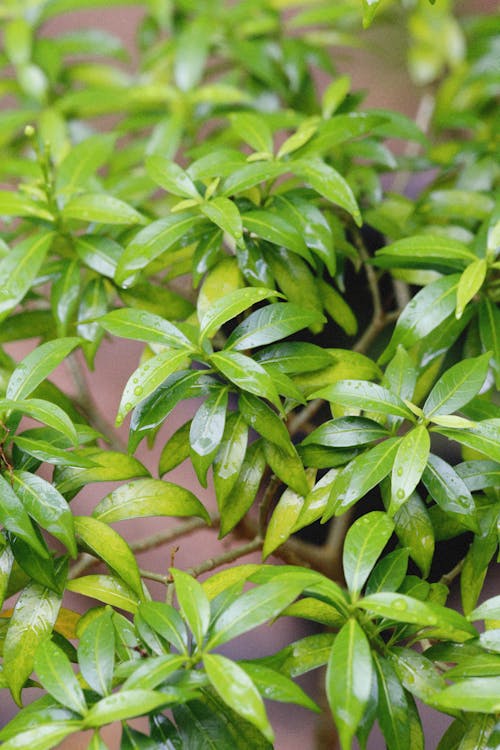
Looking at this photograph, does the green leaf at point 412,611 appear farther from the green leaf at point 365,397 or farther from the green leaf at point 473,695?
the green leaf at point 365,397

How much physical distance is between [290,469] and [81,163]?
585 millimetres

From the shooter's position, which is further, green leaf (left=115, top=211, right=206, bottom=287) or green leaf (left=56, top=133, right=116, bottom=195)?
green leaf (left=56, top=133, right=116, bottom=195)

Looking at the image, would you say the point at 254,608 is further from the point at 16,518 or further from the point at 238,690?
the point at 16,518

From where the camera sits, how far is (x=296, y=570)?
775 millimetres

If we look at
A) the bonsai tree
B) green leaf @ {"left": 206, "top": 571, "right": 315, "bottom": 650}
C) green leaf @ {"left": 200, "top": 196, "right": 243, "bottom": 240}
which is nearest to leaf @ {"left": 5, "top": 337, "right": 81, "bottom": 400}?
the bonsai tree

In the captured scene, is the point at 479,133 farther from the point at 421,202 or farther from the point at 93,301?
the point at 93,301

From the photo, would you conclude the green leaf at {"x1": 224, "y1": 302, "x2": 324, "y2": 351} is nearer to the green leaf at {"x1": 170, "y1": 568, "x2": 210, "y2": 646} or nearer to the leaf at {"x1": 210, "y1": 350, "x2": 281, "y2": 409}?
the leaf at {"x1": 210, "y1": 350, "x2": 281, "y2": 409}

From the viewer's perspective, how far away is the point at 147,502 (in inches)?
34.8

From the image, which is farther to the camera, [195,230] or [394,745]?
[195,230]

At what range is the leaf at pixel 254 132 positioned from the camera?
1.09m

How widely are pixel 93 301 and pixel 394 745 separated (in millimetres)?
650

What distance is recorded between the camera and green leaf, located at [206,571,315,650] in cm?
69

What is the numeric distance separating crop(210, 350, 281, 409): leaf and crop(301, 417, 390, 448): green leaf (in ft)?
0.23

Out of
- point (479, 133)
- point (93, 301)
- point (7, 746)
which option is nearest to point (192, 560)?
point (93, 301)
